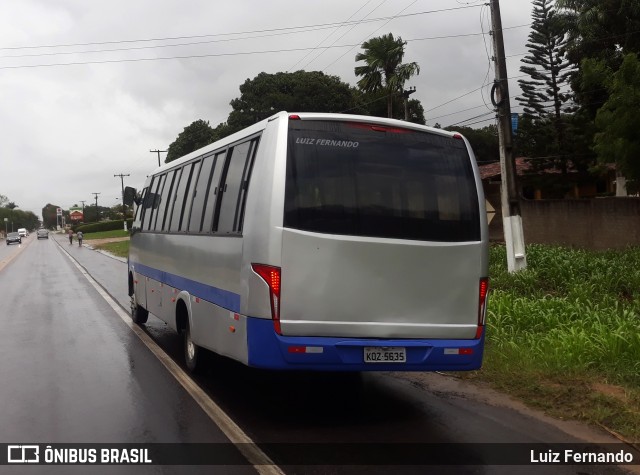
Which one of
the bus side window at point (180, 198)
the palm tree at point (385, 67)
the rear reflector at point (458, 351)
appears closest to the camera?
the rear reflector at point (458, 351)

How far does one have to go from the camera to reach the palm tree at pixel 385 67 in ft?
111

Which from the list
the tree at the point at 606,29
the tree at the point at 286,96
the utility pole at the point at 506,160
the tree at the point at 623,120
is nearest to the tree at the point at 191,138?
the tree at the point at 286,96

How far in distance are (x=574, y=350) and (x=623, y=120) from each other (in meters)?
11.6

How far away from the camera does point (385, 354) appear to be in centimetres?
598

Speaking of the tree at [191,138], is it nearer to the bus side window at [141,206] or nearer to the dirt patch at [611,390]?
the bus side window at [141,206]

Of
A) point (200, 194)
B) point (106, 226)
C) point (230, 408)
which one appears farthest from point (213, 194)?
point (106, 226)

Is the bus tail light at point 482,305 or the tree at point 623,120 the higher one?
the tree at point 623,120

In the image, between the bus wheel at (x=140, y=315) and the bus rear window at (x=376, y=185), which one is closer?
the bus rear window at (x=376, y=185)

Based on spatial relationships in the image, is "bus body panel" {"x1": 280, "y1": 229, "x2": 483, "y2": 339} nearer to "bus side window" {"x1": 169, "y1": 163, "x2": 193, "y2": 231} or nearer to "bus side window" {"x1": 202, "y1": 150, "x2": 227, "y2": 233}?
"bus side window" {"x1": 202, "y1": 150, "x2": 227, "y2": 233}

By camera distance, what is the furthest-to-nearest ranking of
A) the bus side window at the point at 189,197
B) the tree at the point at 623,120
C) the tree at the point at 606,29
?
1. the tree at the point at 606,29
2. the tree at the point at 623,120
3. the bus side window at the point at 189,197

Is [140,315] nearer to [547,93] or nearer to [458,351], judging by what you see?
[458,351]

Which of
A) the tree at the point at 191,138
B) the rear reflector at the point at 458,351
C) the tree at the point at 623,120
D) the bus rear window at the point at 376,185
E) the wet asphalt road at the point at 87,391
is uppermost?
the tree at the point at 191,138

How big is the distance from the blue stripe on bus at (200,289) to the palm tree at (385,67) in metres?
25.2

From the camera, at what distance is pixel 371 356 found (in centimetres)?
593
